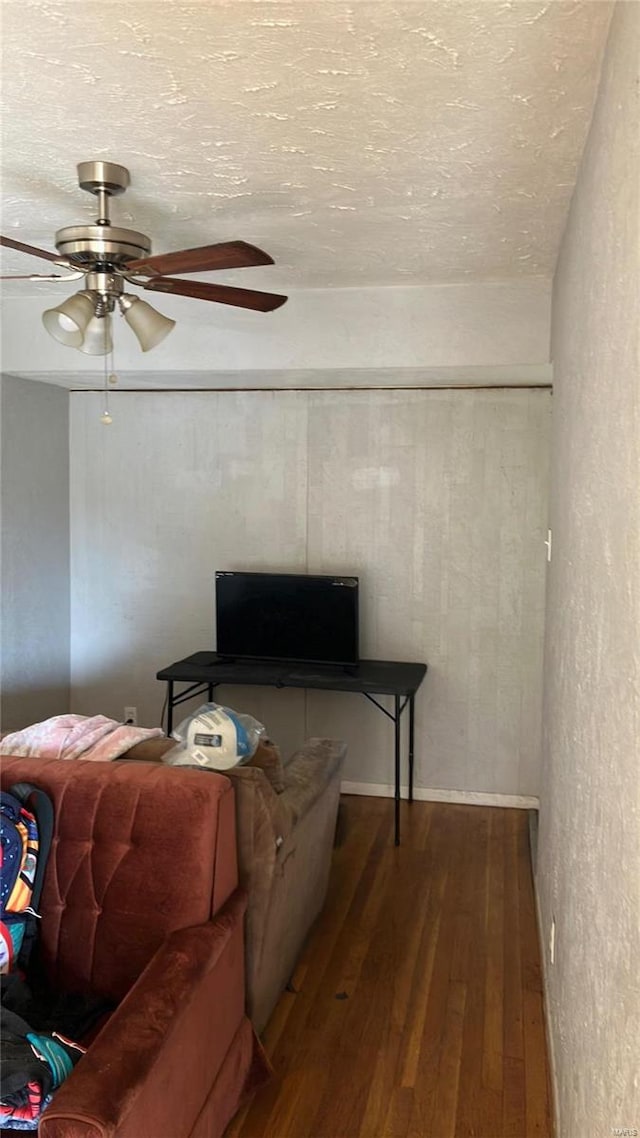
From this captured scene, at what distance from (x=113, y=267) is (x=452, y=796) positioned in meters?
3.36

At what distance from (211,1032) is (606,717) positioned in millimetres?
1322

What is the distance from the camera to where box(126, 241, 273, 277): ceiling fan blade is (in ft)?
7.25

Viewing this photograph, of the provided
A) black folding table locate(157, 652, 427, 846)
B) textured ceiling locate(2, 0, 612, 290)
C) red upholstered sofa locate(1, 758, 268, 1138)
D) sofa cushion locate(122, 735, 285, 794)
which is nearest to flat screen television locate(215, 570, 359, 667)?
black folding table locate(157, 652, 427, 846)

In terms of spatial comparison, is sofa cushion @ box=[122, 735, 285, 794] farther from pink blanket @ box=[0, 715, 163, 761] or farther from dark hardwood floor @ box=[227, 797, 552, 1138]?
dark hardwood floor @ box=[227, 797, 552, 1138]

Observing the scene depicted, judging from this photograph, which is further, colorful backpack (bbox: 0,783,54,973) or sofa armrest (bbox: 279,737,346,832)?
sofa armrest (bbox: 279,737,346,832)

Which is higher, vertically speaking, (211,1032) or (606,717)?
(606,717)

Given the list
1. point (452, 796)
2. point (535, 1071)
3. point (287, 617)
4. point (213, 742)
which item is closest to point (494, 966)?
point (535, 1071)

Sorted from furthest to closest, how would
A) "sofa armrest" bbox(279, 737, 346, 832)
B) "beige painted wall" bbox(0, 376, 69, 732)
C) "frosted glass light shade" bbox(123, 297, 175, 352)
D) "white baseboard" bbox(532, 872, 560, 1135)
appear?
"beige painted wall" bbox(0, 376, 69, 732), "sofa armrest" bbox(279, 737, 346, 832), "frosted glass light shade" bbox(123, 297, 175, 352), "white baseboard" bbox(532, 872, 560, 1135)

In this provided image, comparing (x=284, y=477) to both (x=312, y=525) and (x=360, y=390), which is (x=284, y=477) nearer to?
(x=312, y=525)

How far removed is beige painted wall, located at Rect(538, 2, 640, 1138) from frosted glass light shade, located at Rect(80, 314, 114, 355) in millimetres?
1418

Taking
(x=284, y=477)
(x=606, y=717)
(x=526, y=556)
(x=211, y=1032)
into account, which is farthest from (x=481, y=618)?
(x=606, y=717)

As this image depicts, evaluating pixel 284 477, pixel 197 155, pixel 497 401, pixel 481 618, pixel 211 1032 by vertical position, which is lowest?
pixel 211 1032

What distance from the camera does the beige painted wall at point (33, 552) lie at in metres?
4.43

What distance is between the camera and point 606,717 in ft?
4.61
